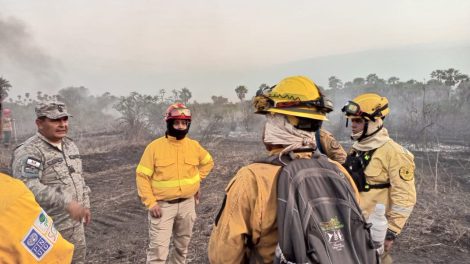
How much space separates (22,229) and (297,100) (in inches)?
51.6

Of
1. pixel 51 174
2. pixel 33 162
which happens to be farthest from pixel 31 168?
pixel 51 174

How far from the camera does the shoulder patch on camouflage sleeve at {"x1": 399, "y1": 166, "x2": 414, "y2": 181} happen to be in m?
2.67

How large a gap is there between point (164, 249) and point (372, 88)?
82.9 feet

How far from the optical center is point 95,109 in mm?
29578

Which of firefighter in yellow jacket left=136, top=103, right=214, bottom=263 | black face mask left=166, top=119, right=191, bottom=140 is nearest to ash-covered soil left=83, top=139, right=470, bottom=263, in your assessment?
firefighter in yellow jacket left=136, top=103, right=214, bottom=263

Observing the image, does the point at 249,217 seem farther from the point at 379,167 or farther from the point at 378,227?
the point at 379,167

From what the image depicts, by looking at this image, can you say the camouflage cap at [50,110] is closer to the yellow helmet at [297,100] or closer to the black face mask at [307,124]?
the yellow helmet at [297,100]

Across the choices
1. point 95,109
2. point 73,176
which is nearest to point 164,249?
point 73,176

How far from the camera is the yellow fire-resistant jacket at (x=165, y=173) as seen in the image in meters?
3.73

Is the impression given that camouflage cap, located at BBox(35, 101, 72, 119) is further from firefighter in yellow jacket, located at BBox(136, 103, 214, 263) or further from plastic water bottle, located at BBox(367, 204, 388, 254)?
plastic water bottle, located at BBox(367, 204, 388, 254)

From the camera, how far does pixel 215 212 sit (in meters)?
6.29

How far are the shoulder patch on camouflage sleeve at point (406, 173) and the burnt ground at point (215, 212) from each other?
248cm

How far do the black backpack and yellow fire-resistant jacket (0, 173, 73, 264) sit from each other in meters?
0.97

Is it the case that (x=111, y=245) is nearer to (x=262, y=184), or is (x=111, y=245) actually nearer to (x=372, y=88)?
(x=262, y=184)
